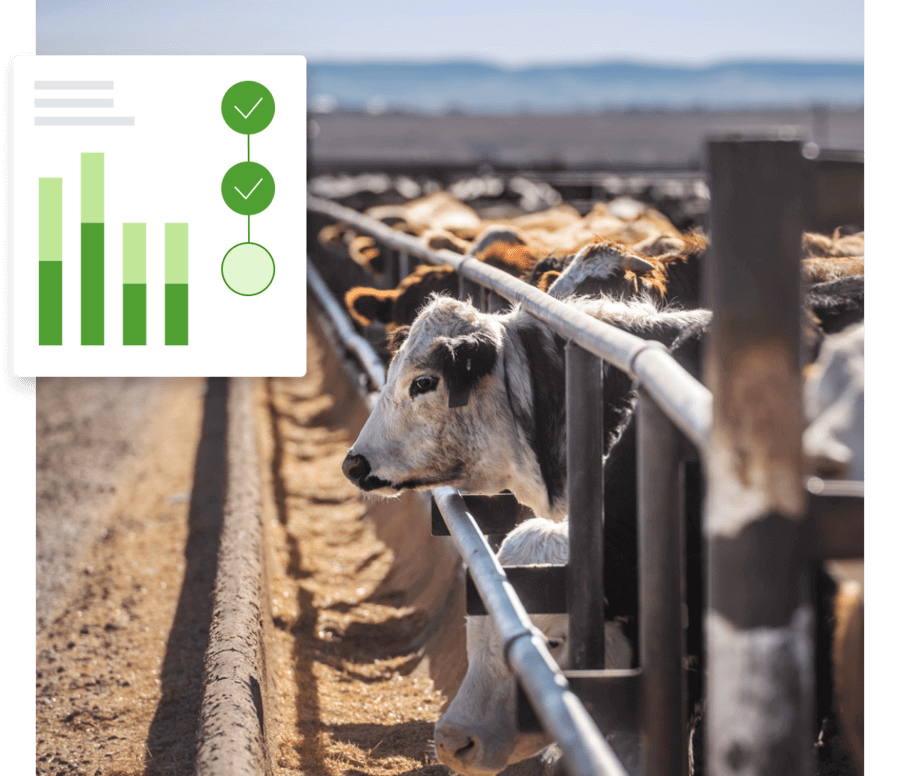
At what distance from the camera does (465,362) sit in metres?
2.50

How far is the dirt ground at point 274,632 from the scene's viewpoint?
3.30 m

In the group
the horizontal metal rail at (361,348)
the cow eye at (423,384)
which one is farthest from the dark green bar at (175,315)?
the cow eye at (423,384)

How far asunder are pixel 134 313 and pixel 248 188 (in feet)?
2.22

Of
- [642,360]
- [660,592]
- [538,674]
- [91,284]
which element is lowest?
[538,674]

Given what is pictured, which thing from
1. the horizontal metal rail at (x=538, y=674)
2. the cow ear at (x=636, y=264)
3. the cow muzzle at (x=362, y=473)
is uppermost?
the cow ear at (x=636, y=264)

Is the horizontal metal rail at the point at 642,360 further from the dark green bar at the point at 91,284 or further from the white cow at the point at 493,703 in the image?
the dark green bar at the point at 91,284

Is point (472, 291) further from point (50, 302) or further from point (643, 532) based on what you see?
point (643, 532)

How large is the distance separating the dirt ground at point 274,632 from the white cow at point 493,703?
2.73ft

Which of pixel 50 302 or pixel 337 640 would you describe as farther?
pixel 337 640

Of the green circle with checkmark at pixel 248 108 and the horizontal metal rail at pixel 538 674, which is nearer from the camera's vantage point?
the horizontal metal rail at pixel 538 674

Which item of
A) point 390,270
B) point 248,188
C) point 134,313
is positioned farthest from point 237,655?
point 390,270

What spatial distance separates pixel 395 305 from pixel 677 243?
1.38m

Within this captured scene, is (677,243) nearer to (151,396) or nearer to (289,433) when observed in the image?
(289,433)

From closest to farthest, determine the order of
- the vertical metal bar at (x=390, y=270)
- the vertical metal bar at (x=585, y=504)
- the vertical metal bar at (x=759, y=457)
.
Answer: the vertical metal bar at (x=759, y=457), the vertical metal bar at (x=585, y=504), the vertical metal bar at (x=390, y=270)
